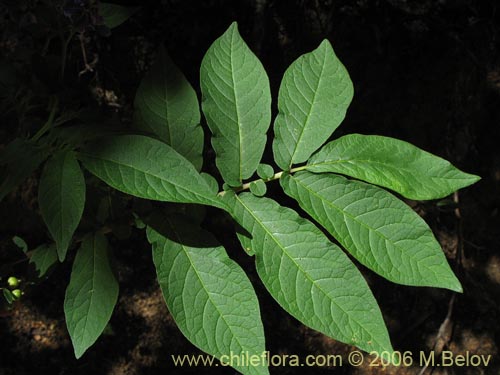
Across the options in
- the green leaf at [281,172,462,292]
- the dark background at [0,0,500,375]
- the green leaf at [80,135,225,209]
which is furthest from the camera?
the dark background at [0,0,500,375]

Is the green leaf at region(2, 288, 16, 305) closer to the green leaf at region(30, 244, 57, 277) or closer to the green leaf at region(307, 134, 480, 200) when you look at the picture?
the green leaf at region(30, 244, 57, 277)

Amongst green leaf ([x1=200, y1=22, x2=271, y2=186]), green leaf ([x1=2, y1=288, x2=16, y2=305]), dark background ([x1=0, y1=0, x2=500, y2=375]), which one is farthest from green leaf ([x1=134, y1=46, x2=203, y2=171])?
dark background ([x1=0, y1=0, x2=500, y2=375])

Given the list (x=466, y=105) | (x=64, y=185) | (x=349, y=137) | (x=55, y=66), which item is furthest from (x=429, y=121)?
(x=64, y=185)

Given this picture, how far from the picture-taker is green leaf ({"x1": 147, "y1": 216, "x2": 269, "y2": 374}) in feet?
3.11

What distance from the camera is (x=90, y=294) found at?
1.12 meters

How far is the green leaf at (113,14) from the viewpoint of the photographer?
1.49 metres

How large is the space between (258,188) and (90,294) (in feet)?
1.45

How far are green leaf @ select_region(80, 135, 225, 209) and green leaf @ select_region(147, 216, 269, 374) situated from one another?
0.21 meters

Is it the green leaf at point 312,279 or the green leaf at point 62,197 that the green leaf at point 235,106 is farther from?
the green leaf at point 62,197

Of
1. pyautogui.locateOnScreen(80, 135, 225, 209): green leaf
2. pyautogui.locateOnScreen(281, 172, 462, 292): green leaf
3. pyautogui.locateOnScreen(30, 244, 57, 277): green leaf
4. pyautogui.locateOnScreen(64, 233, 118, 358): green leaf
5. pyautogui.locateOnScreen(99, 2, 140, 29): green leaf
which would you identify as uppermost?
pyautogui.locateOnScreen(99, 2, 140, 29): green leaf

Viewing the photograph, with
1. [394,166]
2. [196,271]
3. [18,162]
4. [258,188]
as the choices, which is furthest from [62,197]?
[394,166]

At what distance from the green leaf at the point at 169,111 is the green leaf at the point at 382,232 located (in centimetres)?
30

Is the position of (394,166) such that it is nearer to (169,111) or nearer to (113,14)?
(169,111)

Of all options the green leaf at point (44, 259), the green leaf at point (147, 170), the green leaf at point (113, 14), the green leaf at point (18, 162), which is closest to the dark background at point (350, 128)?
the green leaf at point (113, 14)
